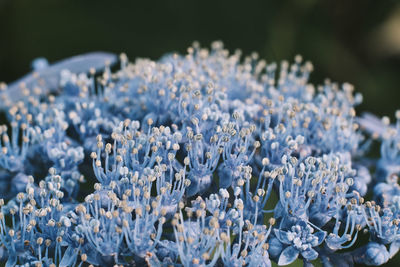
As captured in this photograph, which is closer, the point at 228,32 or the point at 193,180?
the point at 193,180

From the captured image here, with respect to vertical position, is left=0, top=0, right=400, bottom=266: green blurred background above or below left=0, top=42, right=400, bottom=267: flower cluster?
above

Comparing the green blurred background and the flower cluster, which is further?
the green blurred background

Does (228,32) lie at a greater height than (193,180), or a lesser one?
greater

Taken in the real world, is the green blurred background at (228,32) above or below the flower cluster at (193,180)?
above

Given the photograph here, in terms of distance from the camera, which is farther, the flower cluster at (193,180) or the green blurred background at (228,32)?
the green blurred background at (228,32)

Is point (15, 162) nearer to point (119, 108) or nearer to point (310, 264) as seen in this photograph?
point (119, 108)

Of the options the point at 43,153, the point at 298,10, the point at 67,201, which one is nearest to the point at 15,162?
the point at 43,153
